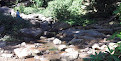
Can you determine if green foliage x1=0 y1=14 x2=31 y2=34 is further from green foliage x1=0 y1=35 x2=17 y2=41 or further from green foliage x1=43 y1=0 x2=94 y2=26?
green foliage x1=43 y1=0 x2=94 y2=26

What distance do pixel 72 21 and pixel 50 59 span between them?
6474 mm

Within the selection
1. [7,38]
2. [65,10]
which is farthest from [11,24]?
[65,10]

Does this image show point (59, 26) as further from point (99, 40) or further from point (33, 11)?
point (33, 11)

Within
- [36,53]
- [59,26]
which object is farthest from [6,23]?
[36,53]

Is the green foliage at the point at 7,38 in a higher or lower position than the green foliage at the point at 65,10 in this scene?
lower

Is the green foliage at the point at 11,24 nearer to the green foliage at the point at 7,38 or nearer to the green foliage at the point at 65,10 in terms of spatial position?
the green foliage at the point at 7,38

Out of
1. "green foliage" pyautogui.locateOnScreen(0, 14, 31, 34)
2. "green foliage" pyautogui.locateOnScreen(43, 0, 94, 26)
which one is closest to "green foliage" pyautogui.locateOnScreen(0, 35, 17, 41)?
"green foliage" pyautogui.locateOnScreen(0, 14, 31, 34)

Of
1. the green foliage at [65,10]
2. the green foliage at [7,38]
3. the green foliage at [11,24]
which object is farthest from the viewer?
the green foliage at [65,10]

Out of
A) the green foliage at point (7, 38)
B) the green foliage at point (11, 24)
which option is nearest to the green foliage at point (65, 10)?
the green foliage at point (11, 24)

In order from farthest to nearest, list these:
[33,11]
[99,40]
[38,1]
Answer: [38,1], [33,11], [99,40]

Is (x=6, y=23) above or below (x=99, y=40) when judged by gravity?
above

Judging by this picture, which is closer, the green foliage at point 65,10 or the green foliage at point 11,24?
the green foliage at point 11,24

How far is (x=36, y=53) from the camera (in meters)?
5.56

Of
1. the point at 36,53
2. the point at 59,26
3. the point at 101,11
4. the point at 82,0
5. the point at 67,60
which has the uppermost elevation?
the point at 82,0
